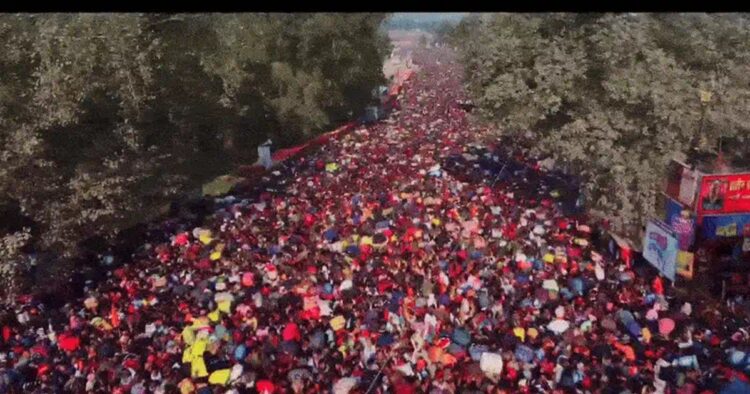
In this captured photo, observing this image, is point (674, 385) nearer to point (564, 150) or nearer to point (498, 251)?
point (498, 251)

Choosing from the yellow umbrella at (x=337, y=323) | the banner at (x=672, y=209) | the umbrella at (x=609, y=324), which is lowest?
the umbrella at (x=609, y=324)

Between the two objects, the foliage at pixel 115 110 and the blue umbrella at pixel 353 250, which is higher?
the foliage at pixel 115 110

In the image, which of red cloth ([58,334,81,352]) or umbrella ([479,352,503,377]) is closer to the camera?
umbrella ([479,352,503,377])

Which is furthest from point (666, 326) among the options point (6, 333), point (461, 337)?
point (6, 333)

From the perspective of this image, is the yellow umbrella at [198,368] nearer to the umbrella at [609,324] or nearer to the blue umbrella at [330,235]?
the blue umbrella at [330,235]

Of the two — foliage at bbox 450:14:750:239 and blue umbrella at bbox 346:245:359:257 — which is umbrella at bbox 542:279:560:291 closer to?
foliage at bbox 450:14:750:239

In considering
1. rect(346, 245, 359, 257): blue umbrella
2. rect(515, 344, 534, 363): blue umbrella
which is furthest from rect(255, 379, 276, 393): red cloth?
rect(346, 245, 359, 257): blue umbrella

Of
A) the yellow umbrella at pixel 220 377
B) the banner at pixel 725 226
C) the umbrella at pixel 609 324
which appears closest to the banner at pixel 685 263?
the banner at pixel 725 226
